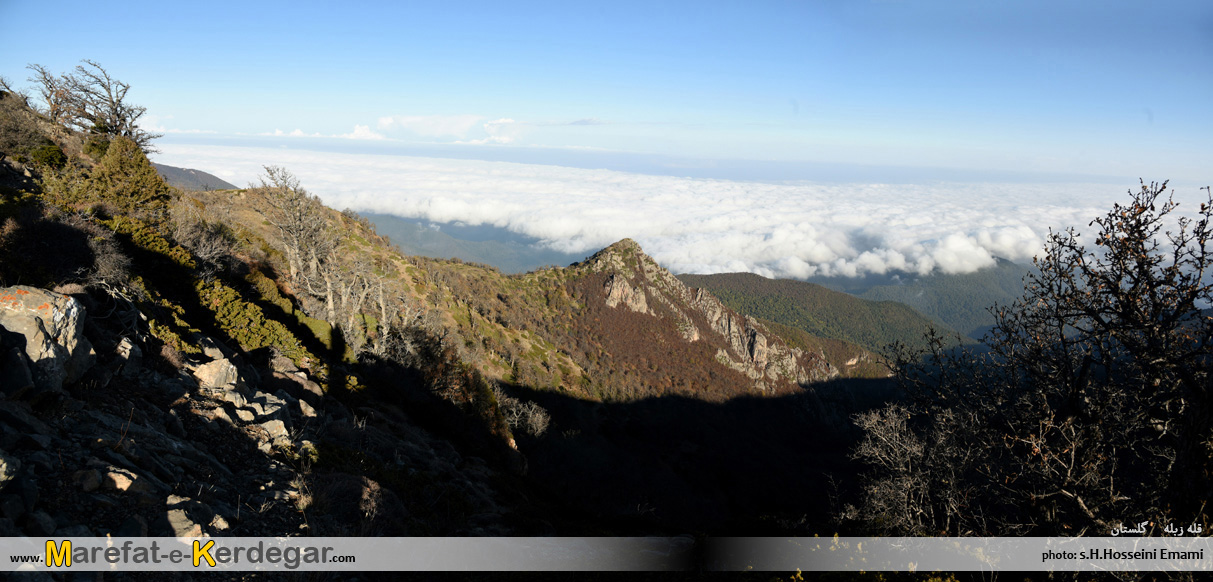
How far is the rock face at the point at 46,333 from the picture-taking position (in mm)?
7203

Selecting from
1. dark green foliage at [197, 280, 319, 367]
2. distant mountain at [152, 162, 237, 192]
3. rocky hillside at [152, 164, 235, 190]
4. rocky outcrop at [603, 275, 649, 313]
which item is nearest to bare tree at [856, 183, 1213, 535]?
dark green foliage at [197, 280, 319, 367]

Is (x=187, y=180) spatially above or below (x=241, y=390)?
above

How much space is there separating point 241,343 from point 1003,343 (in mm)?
21245

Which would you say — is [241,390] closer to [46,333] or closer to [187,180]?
[46,333]

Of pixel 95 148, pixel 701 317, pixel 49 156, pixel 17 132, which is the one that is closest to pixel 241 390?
pixel 49 156

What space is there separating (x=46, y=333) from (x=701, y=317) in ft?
443

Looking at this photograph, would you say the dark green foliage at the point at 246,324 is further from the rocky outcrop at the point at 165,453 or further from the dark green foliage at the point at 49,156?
the dark green foliage at the point at 49,156

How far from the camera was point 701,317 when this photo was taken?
5418 inches

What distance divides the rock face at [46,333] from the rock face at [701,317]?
108 metres

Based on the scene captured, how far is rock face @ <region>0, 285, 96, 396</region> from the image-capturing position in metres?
7.20

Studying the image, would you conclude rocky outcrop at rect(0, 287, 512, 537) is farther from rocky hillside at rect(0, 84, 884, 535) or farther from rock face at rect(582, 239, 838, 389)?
rock face at rect(582, 239, 838, 389)

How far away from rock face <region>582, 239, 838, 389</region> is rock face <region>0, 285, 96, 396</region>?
108m

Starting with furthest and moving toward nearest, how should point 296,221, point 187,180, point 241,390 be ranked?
point 187,180 < point 296,221 < point 241,390

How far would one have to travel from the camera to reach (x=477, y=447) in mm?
21062
